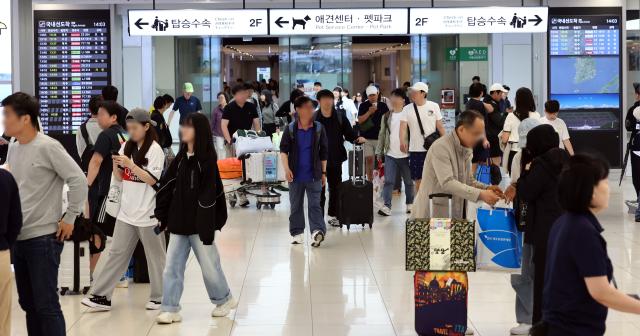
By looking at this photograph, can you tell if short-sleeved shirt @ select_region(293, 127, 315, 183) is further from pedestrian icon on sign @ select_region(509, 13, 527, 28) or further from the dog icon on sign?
pedestrian icon on sign @ select_region(509, 13, 527, 28)

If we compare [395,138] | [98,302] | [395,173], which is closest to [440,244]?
[98,302]

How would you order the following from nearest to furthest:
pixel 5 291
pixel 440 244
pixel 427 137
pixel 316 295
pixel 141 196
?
pixel 5 291 → pixel 440 244 → pixel 141 196 → pixel 316 295 → pixel 427 137

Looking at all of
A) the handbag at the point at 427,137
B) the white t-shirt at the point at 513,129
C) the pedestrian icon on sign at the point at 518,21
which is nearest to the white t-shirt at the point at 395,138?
the handbag at the point at 427,137

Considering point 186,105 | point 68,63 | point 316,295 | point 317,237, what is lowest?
point 316,295

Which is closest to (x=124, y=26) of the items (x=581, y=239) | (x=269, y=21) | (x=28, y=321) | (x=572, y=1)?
(x=269, y=21)

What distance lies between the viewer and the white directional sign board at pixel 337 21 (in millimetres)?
15164

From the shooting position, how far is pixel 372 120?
14289 mm

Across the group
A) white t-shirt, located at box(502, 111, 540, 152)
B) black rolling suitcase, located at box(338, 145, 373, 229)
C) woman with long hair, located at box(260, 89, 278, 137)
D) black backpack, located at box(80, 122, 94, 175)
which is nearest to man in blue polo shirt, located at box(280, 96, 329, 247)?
black rolling suitcase, located at box(338, 145, 373, 229)

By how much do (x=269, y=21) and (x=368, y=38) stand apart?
1860 centimetres

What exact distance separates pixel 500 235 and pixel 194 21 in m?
9.38

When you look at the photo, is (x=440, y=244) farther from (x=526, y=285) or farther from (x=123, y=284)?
(x=123, y=284)

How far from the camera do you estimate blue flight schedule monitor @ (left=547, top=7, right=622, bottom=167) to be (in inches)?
680

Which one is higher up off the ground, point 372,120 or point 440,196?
point 372,120

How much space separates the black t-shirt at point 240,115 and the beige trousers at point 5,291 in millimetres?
9040
